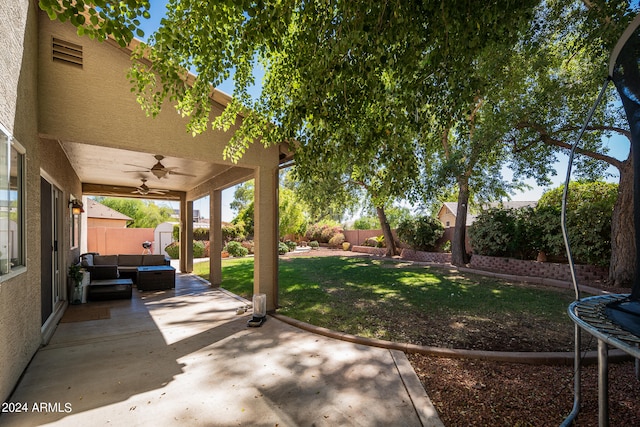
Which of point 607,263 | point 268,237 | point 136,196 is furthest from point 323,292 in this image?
point 136,196

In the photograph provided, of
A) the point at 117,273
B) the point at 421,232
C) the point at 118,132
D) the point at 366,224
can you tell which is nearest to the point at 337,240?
the point at 421,232

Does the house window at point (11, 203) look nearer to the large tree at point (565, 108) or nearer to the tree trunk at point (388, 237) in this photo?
the large tree at point (565, 108)

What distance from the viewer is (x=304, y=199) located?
1803 centimetres

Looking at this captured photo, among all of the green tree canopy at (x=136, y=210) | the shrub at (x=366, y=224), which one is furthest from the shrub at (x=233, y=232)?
the shrub at (x=366, y=224)

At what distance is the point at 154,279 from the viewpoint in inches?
335

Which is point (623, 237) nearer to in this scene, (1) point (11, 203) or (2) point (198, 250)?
Answer: (1) point (11, 203)

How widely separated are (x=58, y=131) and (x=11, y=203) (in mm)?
1409

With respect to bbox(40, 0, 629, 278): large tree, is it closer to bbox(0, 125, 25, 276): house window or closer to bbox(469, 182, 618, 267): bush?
bbox(0, 125, 25, 276): house window

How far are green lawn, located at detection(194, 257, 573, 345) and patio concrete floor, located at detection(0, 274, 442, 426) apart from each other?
1010mm

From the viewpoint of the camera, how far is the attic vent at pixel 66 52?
4047 millimetres

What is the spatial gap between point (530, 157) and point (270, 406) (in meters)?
11.4

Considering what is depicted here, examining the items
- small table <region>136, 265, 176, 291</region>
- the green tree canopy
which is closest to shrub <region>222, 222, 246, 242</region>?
small table <region>136, 265, 176, 291</region>

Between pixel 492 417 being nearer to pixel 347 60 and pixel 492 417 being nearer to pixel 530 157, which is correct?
pixel 347 60

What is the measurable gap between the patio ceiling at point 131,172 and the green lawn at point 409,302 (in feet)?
10.6
